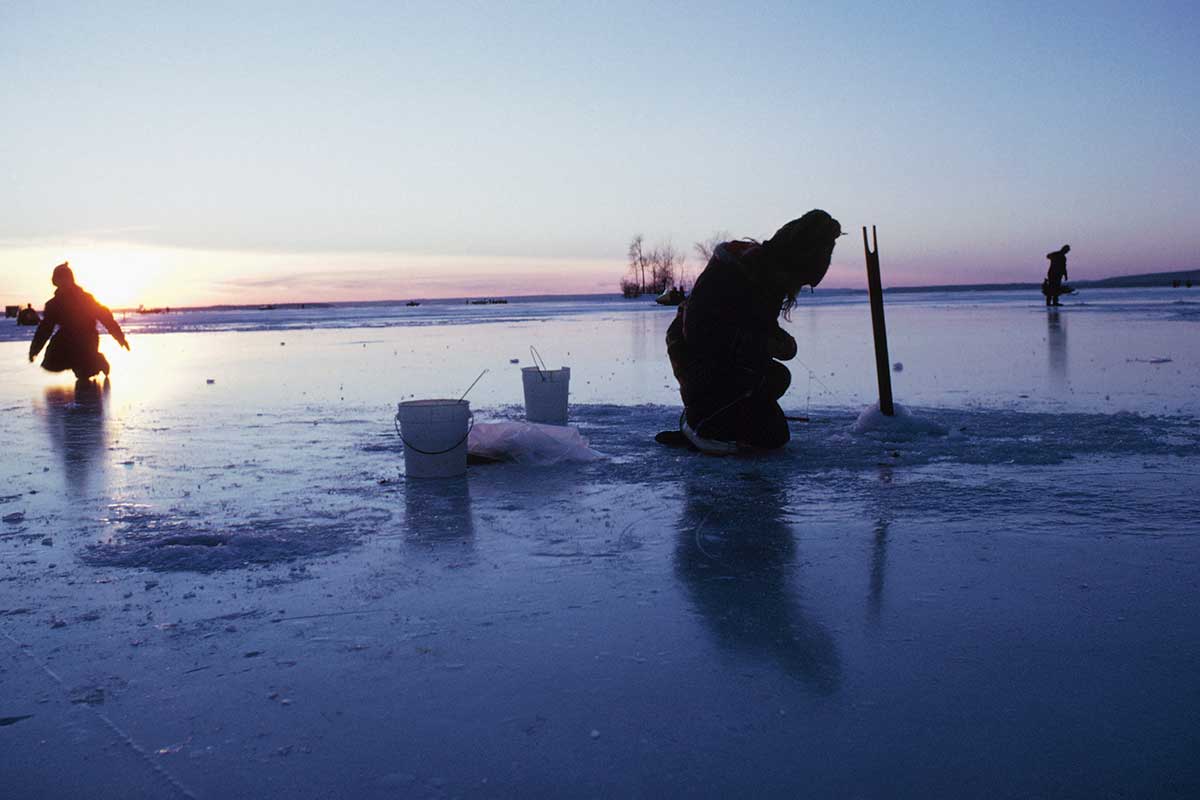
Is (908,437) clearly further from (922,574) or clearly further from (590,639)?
(590,639)

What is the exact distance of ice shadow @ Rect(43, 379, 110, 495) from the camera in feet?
21.1

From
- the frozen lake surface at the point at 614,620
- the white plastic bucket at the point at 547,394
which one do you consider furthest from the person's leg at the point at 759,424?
the white plastic bucket at the point at 547,394

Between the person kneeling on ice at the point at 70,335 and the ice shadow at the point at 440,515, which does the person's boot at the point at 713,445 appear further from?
the person kneeling on ice at the point at 70,335

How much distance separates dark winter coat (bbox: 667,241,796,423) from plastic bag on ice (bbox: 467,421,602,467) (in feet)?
3.37

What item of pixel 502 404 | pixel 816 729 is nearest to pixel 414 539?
pixel 816 729

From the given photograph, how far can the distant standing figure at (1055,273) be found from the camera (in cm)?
3170

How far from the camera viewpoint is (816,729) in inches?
97.3

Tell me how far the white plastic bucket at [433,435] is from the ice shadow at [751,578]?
4.90ft

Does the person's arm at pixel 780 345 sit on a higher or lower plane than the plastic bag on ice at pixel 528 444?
higher

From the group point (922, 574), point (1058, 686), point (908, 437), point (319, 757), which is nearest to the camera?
point (319, 757)

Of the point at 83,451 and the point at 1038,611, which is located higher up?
the point at 83,451

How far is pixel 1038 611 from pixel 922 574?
1.70ft

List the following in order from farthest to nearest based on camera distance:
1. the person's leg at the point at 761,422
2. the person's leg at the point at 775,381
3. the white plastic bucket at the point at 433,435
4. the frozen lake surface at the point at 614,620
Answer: the person's leg at the point at 775,381 < the person's leg at the point at 761,422 < the white plastic bucket at the point at 433,435 < the frozen lake surface at the point at 614,620

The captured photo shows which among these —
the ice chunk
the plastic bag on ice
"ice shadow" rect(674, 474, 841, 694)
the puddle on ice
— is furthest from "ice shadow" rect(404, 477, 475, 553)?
the ice chunk
